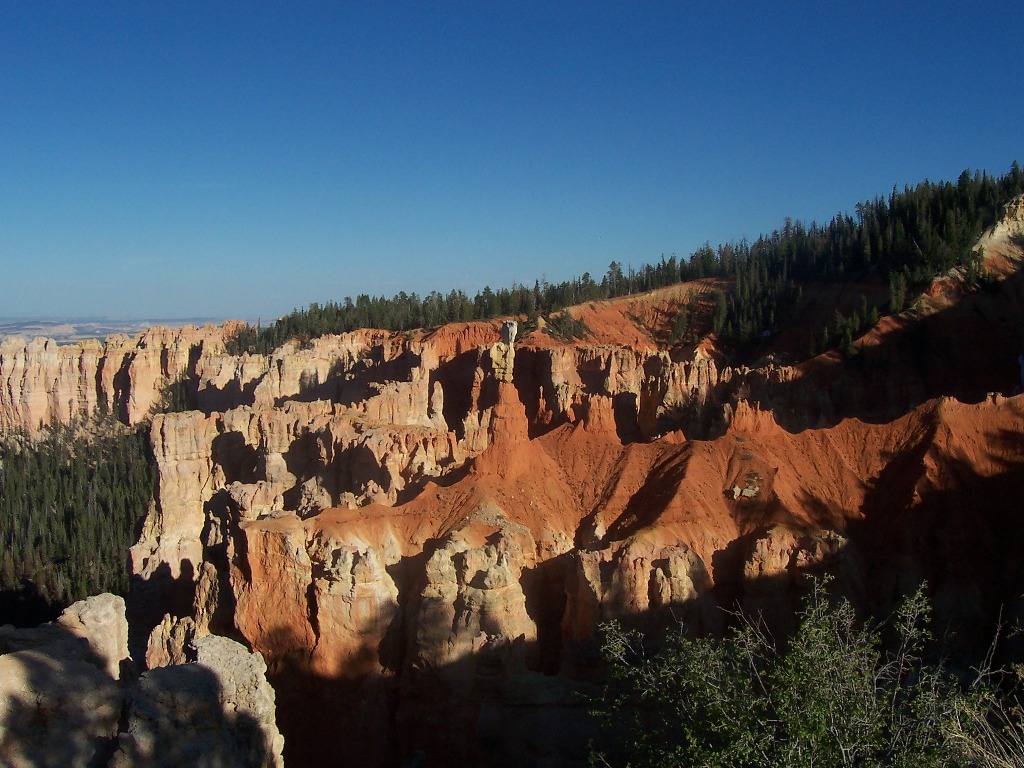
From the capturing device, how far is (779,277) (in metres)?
73.8

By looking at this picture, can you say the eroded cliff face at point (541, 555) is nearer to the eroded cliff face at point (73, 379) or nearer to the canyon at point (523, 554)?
the canyon at point (523, 554)

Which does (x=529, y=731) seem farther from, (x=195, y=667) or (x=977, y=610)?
(x=977, y=610)

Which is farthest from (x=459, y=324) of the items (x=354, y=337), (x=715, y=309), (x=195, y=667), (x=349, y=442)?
(x=195, y=667)

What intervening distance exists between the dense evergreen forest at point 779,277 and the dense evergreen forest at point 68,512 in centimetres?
1568

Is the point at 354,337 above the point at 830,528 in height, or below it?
above

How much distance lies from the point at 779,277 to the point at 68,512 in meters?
58.1

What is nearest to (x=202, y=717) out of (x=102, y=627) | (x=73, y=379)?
(x=102, y=627)

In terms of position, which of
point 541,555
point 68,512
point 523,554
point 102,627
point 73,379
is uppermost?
point 73,379

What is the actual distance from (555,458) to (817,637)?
16.7 meters

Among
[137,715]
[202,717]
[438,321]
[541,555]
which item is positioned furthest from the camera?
[438,321]

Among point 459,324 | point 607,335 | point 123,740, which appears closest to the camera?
point 123,740

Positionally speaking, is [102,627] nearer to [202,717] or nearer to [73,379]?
[202,717]

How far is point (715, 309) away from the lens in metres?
72.5

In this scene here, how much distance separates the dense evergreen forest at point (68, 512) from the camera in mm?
40312
